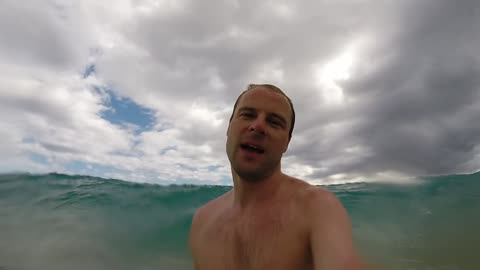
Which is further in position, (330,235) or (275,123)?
(275,123)

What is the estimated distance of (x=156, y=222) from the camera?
26.8 ft

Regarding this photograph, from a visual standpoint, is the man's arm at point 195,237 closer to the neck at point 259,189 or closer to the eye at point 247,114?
the neck at point 259,189

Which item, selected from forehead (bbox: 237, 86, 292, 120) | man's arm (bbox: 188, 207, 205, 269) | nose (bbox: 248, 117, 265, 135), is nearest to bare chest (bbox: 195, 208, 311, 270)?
man's arm (bbox: 188, 207, 205, 269)

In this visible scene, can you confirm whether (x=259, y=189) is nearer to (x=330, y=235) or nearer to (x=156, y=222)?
(x=330, y=235)

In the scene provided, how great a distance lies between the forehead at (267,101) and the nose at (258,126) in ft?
0.25

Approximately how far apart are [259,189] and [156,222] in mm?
7426

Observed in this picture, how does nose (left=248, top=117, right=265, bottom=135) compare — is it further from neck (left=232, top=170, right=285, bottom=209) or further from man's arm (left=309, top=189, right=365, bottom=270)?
man's arm (left=309, top=189, right=365, bottom=270)

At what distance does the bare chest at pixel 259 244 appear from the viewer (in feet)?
4.10

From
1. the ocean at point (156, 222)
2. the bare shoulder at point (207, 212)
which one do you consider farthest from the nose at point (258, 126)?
the ocean at point (156, 222)

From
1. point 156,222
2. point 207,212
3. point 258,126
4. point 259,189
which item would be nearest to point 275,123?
point 258,126

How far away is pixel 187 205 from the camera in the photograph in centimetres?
1009

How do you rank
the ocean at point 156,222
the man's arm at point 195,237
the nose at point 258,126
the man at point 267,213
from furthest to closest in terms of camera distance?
the ocean at point 156,222 < the man's arm at point 195,237 < the nose at point 258,126 < the man at point 267,213

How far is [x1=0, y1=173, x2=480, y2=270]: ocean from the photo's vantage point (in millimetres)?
5449

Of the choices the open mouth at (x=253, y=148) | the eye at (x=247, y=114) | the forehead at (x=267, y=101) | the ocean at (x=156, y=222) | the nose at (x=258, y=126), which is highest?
the forehead at (x=267, y=101)
